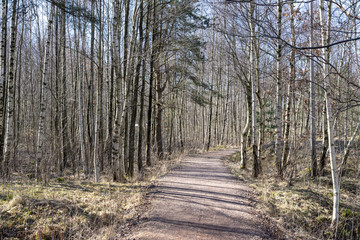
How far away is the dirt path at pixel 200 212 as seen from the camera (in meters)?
4.34

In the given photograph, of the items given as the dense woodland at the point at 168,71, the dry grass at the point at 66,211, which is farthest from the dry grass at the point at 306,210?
the dry grass at the point at 66,211

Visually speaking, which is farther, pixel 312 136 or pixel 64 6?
pixel 312 136

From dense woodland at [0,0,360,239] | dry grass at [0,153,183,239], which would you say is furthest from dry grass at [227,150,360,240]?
dry grass at [0,153,183,239]

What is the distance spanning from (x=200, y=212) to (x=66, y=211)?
3.05m

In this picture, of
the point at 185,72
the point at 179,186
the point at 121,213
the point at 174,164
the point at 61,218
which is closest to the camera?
the point at 61,218

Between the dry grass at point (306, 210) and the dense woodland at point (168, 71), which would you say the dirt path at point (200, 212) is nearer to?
the dry grass at point (306, 210)

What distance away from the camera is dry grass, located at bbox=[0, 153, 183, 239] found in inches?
174

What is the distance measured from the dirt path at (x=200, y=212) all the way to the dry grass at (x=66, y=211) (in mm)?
500

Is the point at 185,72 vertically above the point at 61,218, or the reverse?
the point at 185,72

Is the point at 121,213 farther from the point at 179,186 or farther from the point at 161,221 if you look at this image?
the point at 179,186

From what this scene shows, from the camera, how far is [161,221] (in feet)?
15.7

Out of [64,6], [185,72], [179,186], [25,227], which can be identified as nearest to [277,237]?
[179,186]

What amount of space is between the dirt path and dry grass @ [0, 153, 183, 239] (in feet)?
1.64

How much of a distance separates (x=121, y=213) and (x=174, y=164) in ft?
19.8
